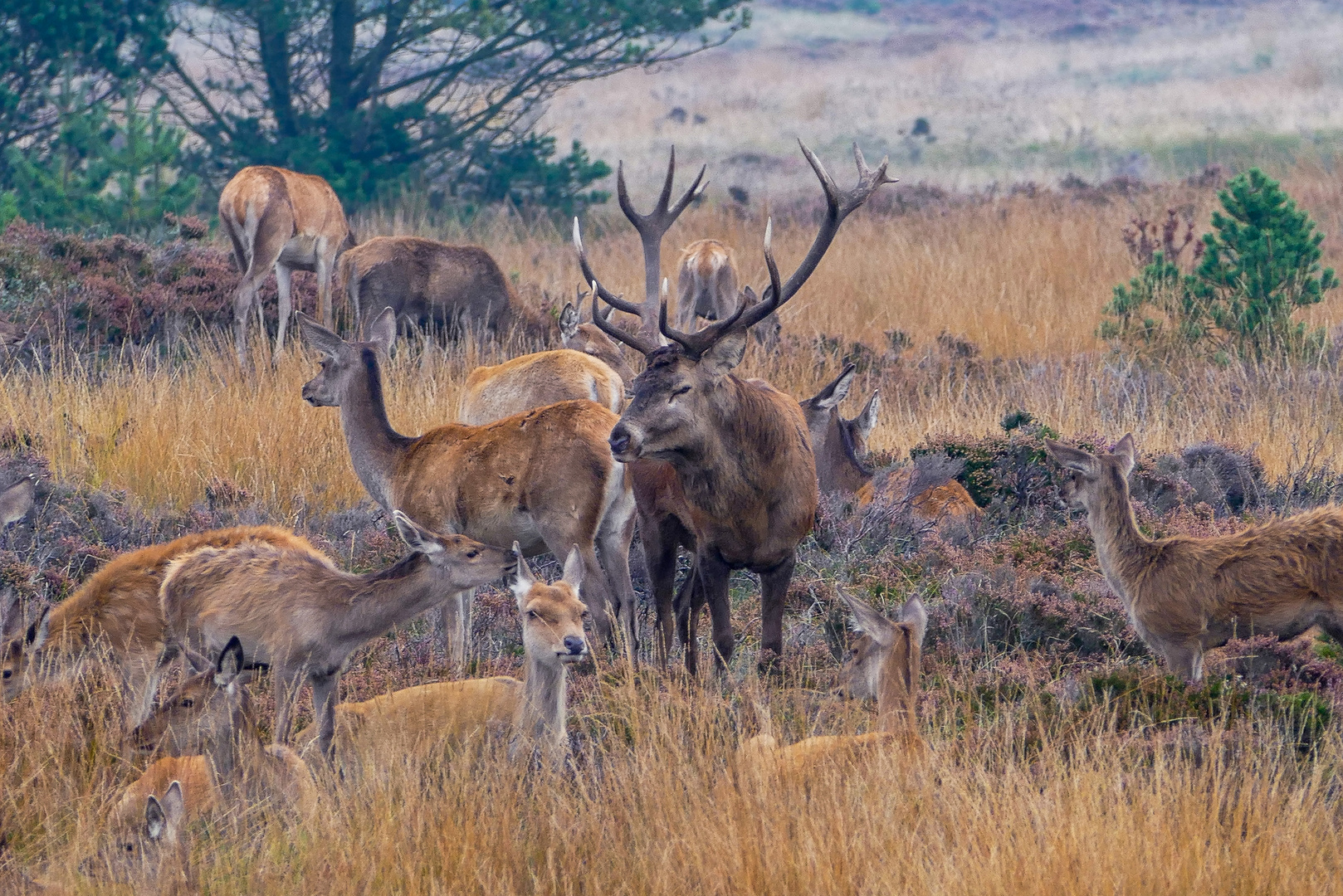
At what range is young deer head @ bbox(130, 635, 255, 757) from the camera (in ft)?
17.5

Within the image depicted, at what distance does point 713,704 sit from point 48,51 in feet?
59.2

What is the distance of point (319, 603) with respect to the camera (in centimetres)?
604

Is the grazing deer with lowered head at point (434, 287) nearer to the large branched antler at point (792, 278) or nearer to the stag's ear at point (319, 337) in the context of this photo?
the stag's ear at point (319, 337)

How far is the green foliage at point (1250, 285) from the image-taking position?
13742 mm

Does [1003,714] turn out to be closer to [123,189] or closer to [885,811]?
[885,811]

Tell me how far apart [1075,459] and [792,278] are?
1.39 meters

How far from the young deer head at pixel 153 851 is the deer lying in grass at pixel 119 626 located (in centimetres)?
120

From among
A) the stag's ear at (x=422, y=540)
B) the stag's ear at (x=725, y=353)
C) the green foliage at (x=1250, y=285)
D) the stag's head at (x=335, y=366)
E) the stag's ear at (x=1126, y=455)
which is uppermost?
the stag's ear at (x=725, y=353)

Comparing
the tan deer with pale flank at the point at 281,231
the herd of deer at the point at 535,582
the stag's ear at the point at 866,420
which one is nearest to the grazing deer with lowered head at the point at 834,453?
the stag's ear at the point at 866,420

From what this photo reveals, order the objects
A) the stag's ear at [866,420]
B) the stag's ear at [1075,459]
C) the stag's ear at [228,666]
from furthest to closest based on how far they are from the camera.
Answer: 1. the stag's ear at [866,420]
2. the stag's ear at [1075,459]
3. the stag's ear at [228,666]

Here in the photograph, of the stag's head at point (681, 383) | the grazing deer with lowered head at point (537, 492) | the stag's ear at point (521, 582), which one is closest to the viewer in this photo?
the stag's ear at point (521, 582)

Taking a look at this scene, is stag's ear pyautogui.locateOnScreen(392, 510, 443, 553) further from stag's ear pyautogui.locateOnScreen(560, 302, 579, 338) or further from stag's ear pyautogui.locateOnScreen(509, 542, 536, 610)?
stag's ear pyautogui.locateOnScreen(560, 302, 579, 338)

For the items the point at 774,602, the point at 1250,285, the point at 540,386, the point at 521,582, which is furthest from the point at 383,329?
the point at 1250,285

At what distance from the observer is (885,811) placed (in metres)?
4.46
